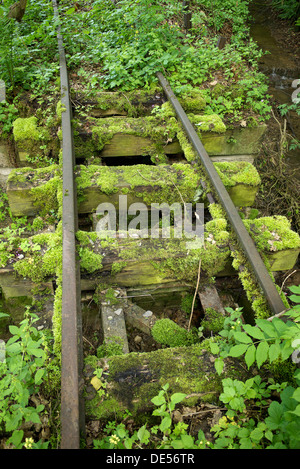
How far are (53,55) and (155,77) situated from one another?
1750 mm

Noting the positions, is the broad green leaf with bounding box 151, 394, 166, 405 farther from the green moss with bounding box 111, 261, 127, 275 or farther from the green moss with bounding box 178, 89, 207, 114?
the green moss with bounding box 178, 89, 207, 114

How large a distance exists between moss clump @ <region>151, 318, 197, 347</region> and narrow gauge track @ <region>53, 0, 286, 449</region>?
626 millimetres

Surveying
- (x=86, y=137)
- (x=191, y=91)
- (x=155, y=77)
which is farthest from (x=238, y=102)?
(x=86, y=137)

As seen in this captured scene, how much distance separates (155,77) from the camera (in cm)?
502

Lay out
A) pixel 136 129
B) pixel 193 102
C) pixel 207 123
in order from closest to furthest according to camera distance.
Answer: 1. pixel 136 129
2. pixel 207 123
3. pixel 193 102

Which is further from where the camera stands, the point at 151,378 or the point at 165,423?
the point at 151,378

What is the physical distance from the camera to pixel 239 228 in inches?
107

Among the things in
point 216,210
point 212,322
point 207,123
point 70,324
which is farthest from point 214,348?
point 207,123

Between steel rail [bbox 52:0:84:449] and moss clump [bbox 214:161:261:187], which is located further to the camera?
moss clump [bbox 214:161:261:187]

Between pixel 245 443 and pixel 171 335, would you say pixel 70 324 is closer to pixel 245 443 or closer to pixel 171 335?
pixel 171 335

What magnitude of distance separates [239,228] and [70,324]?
149cm

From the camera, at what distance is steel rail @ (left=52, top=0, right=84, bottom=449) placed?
164 centimetres

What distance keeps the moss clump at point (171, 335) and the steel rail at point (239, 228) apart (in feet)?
2.15

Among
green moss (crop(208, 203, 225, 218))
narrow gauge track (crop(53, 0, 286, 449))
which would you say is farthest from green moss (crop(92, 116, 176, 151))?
green moss (crop(208, 203, 225, 218))
